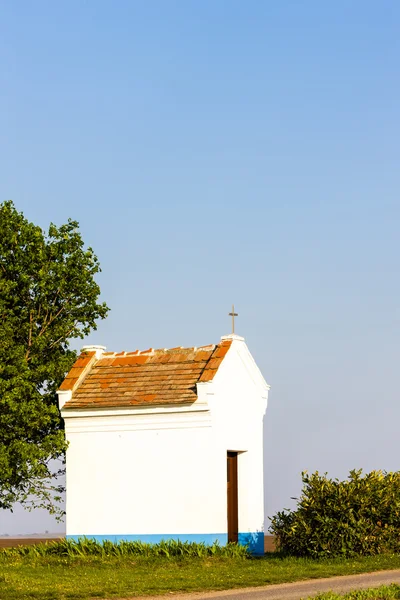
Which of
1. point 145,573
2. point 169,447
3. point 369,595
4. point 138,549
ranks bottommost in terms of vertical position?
point 145,573

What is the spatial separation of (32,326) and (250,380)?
A: 7.65 meters

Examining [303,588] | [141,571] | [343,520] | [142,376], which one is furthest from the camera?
[142,376]

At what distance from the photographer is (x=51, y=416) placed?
3172cm

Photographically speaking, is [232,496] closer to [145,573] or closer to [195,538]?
[195,538]

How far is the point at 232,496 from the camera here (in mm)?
30344

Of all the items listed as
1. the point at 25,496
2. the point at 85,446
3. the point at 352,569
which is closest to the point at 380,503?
the point at 352,569

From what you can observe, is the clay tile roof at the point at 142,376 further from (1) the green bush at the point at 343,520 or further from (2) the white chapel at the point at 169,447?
(1) the green bush at the point at 343,520

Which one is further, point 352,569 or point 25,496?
point 25,496

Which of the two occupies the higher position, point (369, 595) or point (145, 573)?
point (369, 595)

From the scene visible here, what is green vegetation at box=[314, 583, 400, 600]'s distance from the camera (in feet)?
59.3

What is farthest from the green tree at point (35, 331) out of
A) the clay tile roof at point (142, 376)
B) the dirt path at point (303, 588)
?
the dirt path at point (303, 588)

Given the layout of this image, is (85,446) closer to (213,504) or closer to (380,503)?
(213,504)

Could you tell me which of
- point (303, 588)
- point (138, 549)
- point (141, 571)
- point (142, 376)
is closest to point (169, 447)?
point (142, 376)

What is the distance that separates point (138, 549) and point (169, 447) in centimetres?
314
